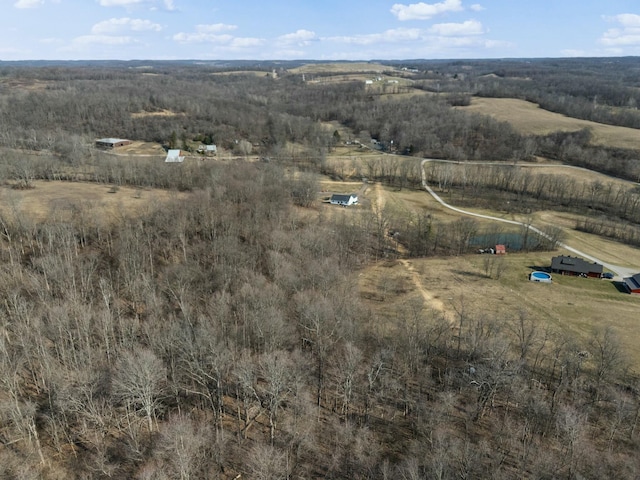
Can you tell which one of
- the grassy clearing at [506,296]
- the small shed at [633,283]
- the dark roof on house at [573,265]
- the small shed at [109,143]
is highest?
the small shed at [109,143]

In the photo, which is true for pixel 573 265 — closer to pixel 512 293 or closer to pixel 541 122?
pixel 512 293

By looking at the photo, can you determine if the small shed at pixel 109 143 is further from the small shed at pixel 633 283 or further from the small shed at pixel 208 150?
the small shed at pixel 633 283

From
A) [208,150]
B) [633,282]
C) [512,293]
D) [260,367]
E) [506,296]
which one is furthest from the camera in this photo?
[208,150]

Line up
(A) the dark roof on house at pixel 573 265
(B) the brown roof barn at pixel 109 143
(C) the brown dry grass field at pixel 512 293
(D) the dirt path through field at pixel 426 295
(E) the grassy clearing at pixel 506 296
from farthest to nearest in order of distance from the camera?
(B) the brown roof barn at pixel 109 143 → (A) the dark roof on house at pixel 573 265 → (D) the dirt path through field at pixel 426 295 → (C) the brown dry grass field at pixel 512 293 → (E) the grassy clearing at pixel 506 296

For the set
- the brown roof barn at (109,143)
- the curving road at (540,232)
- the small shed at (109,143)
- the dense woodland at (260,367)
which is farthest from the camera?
the brown roof barn at (109,143)

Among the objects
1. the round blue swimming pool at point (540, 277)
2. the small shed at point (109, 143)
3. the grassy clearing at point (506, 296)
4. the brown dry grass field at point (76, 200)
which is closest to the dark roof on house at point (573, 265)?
the grassy clearing at point (506, 296)

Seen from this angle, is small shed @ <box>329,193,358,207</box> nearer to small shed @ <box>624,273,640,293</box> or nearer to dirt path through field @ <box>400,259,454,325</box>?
dirt path through field @ <box>400,259,454,325</box>

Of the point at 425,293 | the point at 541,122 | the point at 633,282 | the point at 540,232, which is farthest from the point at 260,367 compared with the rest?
the point at 541,122
